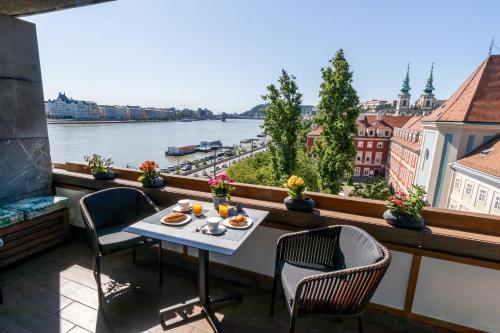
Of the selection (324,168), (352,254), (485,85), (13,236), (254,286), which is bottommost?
(324,168)

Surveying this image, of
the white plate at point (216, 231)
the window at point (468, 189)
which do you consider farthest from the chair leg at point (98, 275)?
the window at point (468, 189)

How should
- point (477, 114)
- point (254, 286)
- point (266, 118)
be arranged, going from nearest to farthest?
point (254, 286) → point (477, 114) → point (266, 118)

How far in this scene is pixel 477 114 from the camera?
15055mm

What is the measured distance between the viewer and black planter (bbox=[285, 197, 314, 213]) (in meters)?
2.08

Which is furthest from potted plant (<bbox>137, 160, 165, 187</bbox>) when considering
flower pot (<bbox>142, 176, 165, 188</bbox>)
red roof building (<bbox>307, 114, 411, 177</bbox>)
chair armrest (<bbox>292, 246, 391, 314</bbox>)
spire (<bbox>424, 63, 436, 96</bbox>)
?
spire (<bbox>424, 63, 436, 96</bbox>)

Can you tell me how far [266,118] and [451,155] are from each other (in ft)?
43.1

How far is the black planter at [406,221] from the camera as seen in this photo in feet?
5.82

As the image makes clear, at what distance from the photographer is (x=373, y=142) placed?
3294 cm

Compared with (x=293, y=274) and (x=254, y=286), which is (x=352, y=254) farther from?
(x=254, y=286)

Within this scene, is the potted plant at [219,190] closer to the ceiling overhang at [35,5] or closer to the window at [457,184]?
the ceiling overhang at [35,5]

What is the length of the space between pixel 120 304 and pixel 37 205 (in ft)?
5.31

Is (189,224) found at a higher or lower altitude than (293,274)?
higher

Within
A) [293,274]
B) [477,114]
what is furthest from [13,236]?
[477,114]

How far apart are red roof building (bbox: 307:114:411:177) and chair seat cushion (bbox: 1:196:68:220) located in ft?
104
